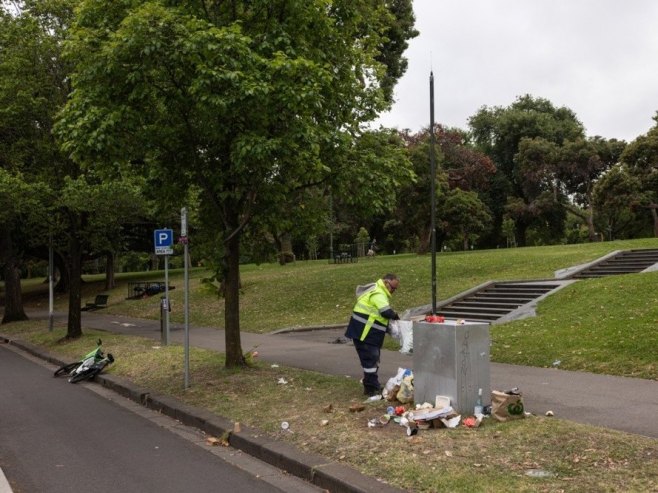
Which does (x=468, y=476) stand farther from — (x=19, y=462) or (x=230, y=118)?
(x=230, y=118)

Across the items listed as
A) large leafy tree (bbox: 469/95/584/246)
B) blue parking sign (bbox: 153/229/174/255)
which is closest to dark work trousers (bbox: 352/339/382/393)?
blue parking sign (bbox: 153/229/174/255)

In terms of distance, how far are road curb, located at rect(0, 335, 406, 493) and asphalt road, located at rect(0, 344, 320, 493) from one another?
0.33ft

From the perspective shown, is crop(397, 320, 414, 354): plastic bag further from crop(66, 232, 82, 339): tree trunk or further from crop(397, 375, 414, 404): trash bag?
crop(66, 232, 82, 339): tree trunk

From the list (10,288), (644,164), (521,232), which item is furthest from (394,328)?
(521,232)

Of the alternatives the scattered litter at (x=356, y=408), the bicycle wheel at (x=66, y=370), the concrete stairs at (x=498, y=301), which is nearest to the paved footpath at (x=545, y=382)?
the scattered litter at (x=356, y=408)

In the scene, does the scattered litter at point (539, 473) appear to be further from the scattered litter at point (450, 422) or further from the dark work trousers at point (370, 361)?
the dark work trousers at point (370, 361)

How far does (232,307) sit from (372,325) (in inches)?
132

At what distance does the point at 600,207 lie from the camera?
38.6 metres

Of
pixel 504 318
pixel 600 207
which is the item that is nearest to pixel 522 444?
pixel 504 318

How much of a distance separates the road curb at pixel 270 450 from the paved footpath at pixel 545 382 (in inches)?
104

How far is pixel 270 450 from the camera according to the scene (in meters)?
5.94

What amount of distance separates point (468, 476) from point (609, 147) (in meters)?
43.3

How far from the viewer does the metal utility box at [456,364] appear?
6348mm

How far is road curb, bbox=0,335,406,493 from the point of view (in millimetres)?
4852
